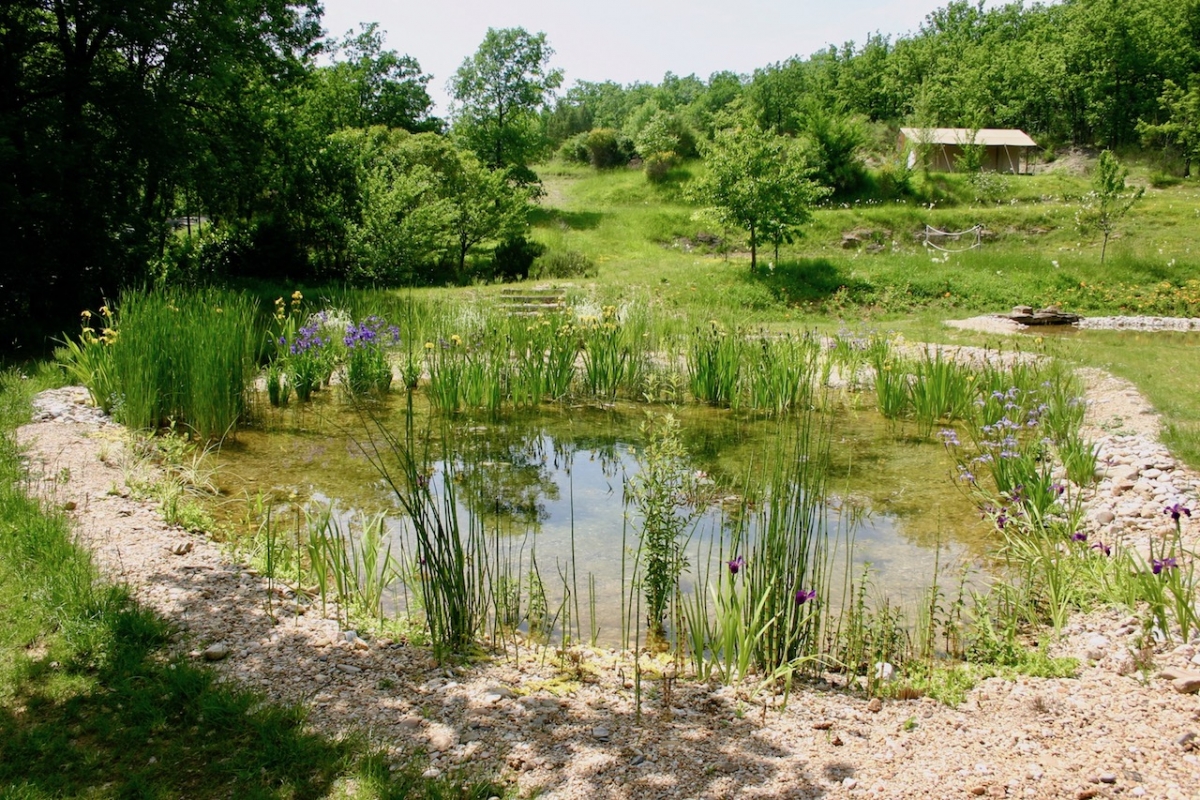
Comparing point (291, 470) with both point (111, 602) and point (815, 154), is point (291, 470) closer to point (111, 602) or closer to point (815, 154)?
point (111, 602)

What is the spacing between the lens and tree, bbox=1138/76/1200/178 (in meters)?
31.8

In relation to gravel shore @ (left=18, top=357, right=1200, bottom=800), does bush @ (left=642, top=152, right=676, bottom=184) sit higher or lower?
higher

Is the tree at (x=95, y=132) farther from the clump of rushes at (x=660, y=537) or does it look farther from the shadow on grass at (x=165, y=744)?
the clump of rushes at (x=660, y=537)

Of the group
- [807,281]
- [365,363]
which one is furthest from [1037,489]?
[807,281]

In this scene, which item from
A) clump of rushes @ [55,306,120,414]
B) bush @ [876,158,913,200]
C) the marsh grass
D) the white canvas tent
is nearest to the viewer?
the marsh grass

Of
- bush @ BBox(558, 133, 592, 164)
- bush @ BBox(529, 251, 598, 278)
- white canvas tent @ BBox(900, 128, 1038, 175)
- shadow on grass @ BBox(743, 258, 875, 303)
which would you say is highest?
bush @ BBox(558, 133, 592, 164)

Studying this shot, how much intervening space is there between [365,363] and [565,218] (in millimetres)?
18073

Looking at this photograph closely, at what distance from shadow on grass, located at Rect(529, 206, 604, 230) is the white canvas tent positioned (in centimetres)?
1306

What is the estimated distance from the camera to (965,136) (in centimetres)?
3269

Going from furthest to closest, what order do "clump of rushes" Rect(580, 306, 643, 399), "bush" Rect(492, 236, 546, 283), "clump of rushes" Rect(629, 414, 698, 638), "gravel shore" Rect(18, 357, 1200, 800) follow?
"bush" Rect(492, 236, 546, 283), "clump of rushes" Rect(580, 306, 643, 399), "clump of rushes" Rect(629, 414, 698, 638), "gravel shore" Rect(18, 357, 1200, 800)

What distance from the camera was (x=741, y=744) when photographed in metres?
2.70

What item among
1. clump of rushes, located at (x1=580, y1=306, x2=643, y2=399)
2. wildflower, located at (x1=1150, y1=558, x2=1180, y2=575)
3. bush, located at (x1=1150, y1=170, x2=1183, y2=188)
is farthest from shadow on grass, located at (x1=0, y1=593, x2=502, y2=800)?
bush, located at (x1=1150, y1=170, x2=1183, y2=188)

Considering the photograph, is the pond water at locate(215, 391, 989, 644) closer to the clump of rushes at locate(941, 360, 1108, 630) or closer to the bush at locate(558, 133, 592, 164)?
the clump of rushes at locate(941, 360, 1108, 630)

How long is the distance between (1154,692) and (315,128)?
1528 centimetres
